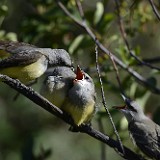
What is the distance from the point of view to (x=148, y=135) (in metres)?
6.65

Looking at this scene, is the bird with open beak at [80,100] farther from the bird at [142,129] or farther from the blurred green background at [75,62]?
the bird at [142,129]

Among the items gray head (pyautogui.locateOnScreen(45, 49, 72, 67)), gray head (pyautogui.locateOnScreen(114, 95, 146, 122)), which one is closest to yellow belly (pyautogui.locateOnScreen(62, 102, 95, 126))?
gray head (pyautogui.locateOnScreen(45, 49, 72, 67))

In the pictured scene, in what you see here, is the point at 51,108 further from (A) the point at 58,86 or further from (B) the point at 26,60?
(B) the point at 26,60

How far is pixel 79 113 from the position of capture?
5.54m

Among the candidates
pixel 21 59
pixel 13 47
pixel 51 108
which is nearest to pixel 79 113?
pixel 51 108

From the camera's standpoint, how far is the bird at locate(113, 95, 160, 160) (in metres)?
6.44

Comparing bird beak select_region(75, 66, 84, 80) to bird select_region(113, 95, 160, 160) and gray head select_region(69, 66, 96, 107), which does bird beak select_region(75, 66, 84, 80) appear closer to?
gray head select_region(69, 66, 96, 107)

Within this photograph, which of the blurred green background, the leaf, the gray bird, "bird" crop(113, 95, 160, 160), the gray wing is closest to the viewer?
the gray bird

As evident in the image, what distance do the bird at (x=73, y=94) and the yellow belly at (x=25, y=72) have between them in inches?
8.6

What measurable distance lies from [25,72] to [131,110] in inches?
55.8

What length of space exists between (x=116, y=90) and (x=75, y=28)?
1.04m

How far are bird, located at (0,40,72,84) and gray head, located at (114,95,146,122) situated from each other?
87 cm

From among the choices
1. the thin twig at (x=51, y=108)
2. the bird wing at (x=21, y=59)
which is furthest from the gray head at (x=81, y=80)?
the bird wing at (x=21, y=59)

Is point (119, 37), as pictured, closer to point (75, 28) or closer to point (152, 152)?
point (75, 28)
